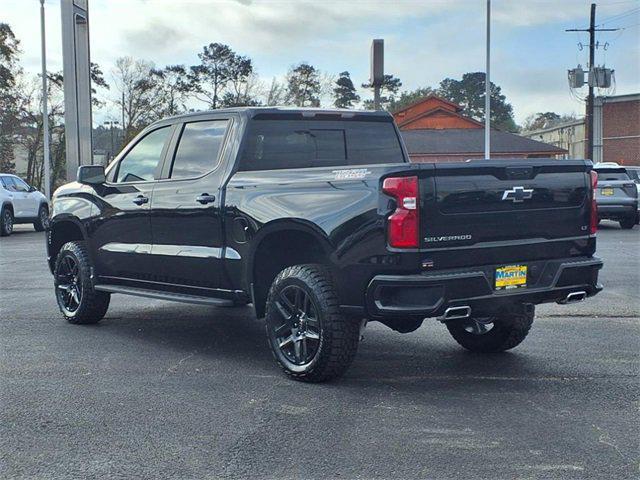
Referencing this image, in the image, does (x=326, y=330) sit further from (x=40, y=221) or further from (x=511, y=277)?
(x=40, y=221)

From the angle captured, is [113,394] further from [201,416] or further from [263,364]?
[263,364]

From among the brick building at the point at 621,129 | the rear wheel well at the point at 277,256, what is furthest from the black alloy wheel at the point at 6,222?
the brick building at the point at 621,129

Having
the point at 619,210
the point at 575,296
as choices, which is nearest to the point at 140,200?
the point at 575,296

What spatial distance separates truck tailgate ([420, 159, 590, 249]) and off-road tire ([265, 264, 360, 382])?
76 cm

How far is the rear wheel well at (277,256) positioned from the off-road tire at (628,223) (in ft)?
55.6

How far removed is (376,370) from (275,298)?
96 centimetres

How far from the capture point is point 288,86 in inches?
2506

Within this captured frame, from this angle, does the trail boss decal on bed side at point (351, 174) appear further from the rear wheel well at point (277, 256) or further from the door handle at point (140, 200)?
the door handle at point (140, 200)

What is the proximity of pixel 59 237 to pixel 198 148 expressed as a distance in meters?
2.39

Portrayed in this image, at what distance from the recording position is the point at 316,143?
6.95 meters

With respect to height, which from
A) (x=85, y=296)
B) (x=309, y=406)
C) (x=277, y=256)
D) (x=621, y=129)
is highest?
(x=621, y=129)

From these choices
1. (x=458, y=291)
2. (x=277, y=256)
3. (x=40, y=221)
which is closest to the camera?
(x=458, y=291)

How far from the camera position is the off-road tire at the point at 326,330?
5.39 m

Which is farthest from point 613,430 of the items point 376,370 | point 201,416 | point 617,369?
point 201,416
